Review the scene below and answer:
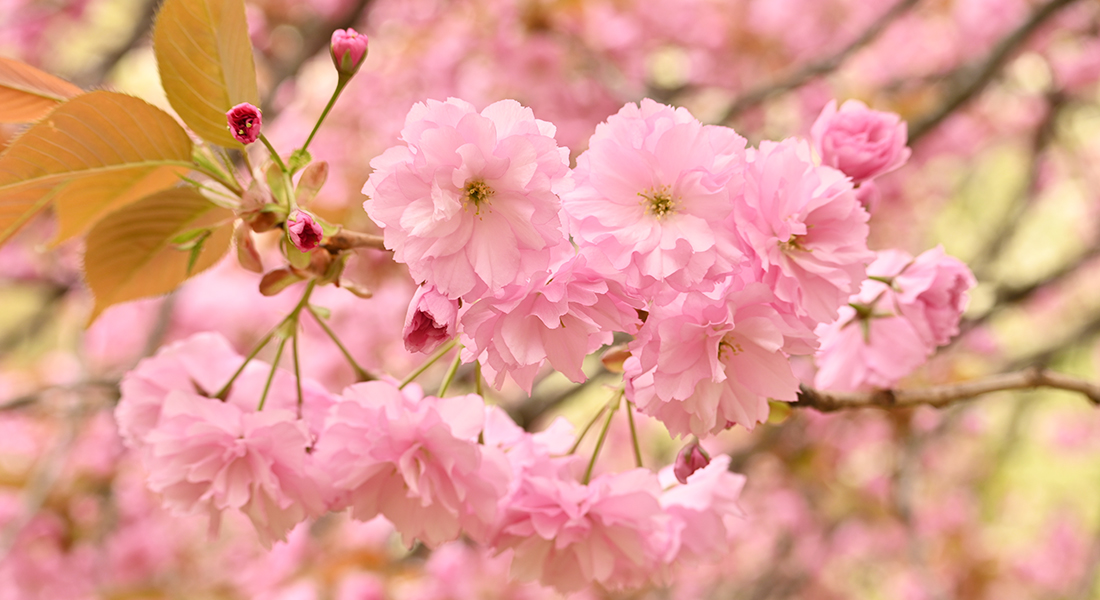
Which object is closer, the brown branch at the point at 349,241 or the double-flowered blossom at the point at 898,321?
the brown branch at the point at 349,241

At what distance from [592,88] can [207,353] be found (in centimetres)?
251

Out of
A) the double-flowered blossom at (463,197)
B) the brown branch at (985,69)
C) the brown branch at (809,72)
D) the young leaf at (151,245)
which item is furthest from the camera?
the brown branch at (809,72)

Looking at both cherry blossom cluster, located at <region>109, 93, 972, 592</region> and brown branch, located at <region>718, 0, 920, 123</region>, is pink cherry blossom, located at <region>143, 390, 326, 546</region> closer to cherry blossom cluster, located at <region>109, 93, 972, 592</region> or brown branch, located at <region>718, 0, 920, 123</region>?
cherry blossom cluster, located at <region>109, 93, 972, 592</region>

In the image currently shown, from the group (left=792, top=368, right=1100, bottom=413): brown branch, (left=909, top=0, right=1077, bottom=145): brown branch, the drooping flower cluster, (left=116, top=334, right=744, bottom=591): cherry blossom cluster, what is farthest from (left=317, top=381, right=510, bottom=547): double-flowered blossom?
(left=909, top=0, right=1077, bottom=145): brown branch

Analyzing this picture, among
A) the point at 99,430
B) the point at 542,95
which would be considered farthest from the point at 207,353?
Result: the point at 99,430

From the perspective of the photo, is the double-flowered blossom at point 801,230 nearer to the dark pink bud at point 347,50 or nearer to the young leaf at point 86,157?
the dark pink bud at point 347,50

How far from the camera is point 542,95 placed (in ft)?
9.79

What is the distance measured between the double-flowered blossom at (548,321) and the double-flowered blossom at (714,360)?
0.12ft

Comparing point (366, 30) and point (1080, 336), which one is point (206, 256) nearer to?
point (1080, 336)

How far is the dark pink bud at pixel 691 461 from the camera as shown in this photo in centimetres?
78

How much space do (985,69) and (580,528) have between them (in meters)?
1.79

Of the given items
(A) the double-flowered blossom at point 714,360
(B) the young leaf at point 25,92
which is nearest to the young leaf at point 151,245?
(B) the young leaf at point 25,92

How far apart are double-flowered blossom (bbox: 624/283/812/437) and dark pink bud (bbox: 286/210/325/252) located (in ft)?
0.99

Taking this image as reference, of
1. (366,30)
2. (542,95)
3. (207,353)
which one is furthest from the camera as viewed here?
(366,30)
